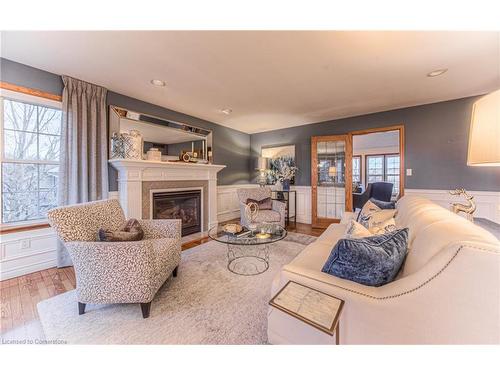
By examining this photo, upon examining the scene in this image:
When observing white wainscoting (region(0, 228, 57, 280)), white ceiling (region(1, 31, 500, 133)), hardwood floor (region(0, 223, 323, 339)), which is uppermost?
white ceiling (region(1, 31, 500, 133))

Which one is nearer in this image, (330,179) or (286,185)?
(330,179)

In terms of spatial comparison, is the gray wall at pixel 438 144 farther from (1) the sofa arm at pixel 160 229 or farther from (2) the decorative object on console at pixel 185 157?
(1) the sofa arm at pixel 160 229

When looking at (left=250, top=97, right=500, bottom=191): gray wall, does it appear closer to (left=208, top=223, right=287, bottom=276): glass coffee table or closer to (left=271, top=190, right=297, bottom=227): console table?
(left=271, top=190, right=297, bottom=227): console table

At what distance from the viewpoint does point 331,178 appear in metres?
4.33

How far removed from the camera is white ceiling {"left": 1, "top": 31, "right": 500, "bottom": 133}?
5.58 feet

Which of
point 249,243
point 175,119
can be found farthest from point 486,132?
point 175,119

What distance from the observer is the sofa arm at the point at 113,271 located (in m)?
1.43

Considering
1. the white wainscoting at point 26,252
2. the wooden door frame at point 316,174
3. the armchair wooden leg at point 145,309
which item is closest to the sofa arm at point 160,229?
the armchair wooden leg at point 145,309

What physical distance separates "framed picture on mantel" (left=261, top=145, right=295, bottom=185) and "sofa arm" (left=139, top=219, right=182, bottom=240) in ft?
10.9

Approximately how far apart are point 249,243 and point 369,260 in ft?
4.01

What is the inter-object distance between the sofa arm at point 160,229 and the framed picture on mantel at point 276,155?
10.9 ft

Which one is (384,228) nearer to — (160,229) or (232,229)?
(232,229)

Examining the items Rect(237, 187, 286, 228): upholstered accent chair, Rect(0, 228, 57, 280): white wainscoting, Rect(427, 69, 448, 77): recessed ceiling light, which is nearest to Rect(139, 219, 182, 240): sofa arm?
Rect(237, 187, 286, 228): upholstered accent chair

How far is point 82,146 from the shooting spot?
2.46m
